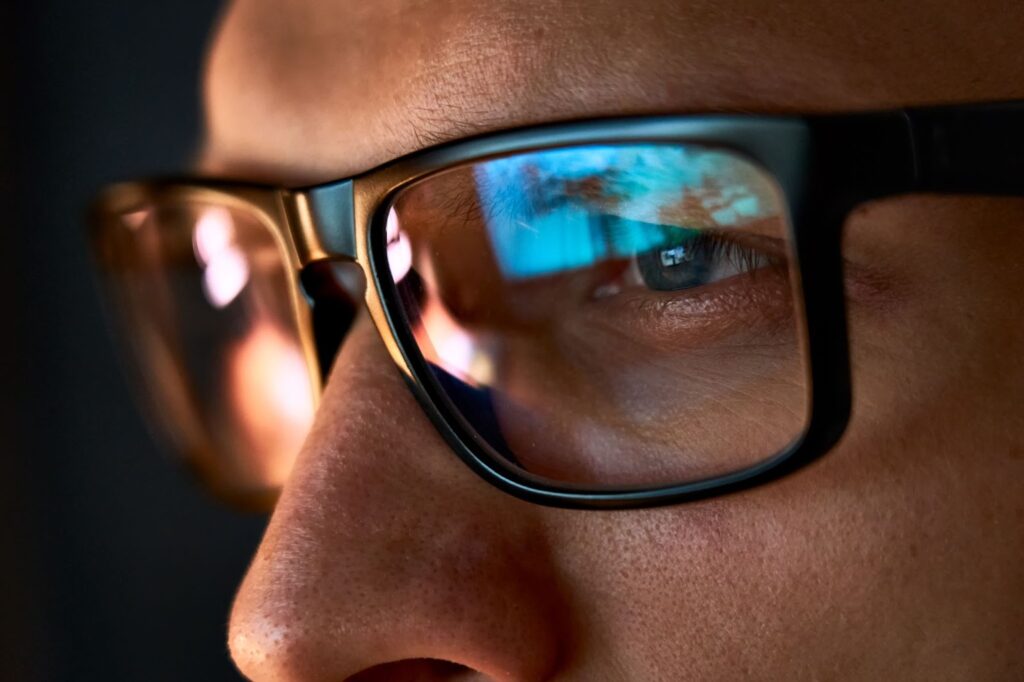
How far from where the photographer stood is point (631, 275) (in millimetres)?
653

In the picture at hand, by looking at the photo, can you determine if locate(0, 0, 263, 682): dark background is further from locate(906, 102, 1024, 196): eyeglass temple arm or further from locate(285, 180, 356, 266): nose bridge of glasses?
locate(906, 102, 1024, 196): eyeglass temple arm

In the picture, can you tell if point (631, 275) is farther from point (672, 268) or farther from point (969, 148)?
point (969, 148)

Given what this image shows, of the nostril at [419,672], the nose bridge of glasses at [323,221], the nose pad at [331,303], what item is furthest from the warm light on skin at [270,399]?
the nostril at [419,672]

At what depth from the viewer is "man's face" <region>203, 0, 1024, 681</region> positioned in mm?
568

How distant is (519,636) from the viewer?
624 millimetres

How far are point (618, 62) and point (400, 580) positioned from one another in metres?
0.34

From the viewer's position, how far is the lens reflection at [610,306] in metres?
0.59

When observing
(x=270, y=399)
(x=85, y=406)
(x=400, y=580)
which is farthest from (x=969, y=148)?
(x=85, y=406)

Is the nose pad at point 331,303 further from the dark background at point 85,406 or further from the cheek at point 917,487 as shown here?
the dark background at point 85,406

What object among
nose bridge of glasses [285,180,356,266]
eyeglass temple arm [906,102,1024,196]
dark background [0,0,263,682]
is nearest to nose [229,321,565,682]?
nose bridge of glasses [285,180,356,266]

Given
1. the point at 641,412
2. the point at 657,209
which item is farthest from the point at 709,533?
the point at 657,209

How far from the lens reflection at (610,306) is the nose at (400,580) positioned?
5cm

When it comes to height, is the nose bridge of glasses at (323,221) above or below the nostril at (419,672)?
above

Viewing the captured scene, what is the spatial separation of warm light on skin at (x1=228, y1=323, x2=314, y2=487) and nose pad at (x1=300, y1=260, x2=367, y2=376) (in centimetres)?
18
